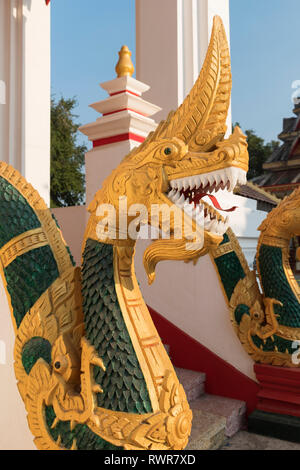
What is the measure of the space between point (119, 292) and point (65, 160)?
41.5ft

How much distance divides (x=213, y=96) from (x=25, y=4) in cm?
283

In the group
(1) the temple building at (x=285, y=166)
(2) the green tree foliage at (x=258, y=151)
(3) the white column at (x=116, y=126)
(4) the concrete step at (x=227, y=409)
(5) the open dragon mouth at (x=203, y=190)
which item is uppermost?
(2) the green tree foliage at (x=258, y=151)

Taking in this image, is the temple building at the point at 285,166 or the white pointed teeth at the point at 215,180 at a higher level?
the temple building at the point at 285,166

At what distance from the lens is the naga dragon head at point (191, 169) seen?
3.00ft

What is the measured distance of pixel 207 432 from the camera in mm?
1779

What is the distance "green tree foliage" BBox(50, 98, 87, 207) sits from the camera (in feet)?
41.7

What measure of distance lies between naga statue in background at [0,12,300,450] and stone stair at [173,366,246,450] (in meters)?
0.88

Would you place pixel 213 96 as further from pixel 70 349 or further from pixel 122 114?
pixel 122 114

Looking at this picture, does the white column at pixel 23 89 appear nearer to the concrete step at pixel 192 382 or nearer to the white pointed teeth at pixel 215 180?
the concrete step at pixel 192 382

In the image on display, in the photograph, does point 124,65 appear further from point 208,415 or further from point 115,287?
point 208,415

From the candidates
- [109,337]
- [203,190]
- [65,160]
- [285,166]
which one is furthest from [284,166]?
[109,337]

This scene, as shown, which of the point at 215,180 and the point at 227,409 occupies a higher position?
Answer: the point at 215,180

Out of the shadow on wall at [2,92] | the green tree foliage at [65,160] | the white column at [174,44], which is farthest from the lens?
the green tree foliage at [65,160]

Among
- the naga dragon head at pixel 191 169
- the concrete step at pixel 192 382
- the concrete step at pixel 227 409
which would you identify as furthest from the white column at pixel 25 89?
the naga dragon head at pixel 191 169
